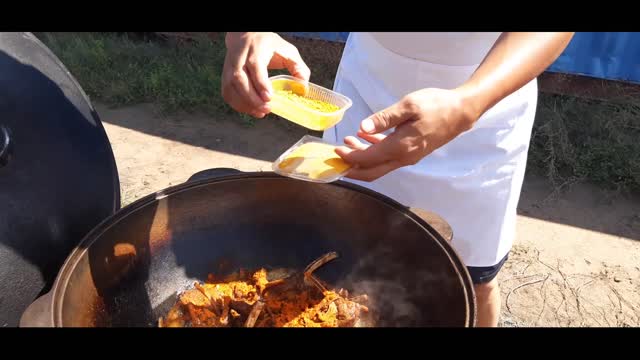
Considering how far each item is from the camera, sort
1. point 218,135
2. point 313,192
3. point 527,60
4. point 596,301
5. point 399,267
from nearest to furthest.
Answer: point 527,60, point 399,267, point 313,192, point 596,301, point 218,135

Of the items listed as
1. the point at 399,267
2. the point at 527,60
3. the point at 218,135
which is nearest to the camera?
the point at 527,60

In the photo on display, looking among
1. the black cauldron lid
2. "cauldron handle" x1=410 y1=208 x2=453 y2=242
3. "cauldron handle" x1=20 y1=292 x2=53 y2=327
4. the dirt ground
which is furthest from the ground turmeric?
the dirt ground

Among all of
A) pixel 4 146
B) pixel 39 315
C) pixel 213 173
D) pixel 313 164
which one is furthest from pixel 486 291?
pixel 4 146

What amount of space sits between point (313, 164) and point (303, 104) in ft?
0.80

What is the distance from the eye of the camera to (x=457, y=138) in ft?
5.96

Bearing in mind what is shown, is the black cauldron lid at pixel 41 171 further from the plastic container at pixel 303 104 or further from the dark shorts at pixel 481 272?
the dark shorts at pixel 481 272

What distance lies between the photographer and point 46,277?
1475 millimetres

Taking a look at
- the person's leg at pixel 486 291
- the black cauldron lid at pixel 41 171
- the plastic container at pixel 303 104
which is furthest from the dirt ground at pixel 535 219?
the black cauldron lid at pixel 41 171

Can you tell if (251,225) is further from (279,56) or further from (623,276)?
(623,276)

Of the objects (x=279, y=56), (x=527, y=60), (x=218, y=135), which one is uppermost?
(x=527, y=60)

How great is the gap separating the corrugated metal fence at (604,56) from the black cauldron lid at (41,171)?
12.6 ft

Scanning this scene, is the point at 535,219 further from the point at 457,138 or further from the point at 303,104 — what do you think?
the point at 303,104

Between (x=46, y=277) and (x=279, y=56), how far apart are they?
99 centimetres

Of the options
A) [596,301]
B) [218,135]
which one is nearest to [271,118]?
[218,135]
